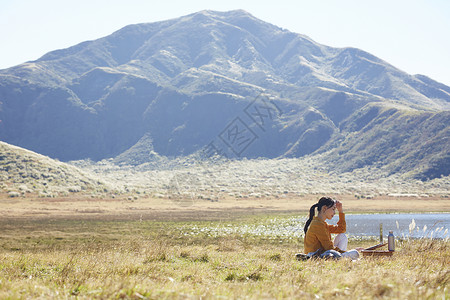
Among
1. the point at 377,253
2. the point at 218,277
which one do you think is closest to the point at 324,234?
the point at 377,253

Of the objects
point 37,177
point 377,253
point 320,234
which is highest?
point 320,234

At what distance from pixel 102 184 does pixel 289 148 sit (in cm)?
10349

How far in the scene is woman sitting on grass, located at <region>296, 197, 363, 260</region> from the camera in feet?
26.8

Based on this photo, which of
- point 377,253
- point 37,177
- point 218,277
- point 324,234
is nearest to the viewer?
point 218,277

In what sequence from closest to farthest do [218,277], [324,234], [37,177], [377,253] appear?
1. [218,277]
2. [324,234]
3. [377,253]
4. [37,177]

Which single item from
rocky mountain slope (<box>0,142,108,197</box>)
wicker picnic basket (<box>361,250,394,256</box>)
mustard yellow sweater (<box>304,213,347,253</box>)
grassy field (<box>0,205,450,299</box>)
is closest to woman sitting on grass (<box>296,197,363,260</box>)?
mustard yellow sweater (<box>304,213,347,253</box>)

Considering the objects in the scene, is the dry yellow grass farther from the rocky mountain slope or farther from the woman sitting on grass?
the rocky mountain slope

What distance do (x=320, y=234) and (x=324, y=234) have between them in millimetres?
80

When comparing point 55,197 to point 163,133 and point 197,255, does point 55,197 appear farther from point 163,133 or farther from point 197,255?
point 163,133

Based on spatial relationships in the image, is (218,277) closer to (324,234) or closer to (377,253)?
(324,234)

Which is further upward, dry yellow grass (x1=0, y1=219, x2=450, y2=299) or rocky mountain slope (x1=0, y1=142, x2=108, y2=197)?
dry yellow grass (x1=0, y1=219, x2=450, y2=299)

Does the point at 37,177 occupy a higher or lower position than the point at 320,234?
lower

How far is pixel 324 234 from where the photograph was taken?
835cm

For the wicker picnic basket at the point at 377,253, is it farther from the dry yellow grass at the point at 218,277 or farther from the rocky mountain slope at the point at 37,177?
the rocky mountain slope at the point at 37,177
